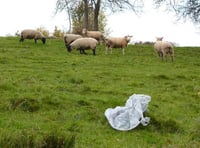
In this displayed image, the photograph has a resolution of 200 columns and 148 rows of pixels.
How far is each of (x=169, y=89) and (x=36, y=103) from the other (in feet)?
18.5

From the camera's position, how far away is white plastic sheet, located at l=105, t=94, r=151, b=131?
1044 cm

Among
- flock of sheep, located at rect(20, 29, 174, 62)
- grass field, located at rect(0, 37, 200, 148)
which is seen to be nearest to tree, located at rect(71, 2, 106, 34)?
flock of sheep, located at rect(20, 29, 174, 62)

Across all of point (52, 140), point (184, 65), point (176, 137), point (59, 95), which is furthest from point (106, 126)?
point (184, 65)

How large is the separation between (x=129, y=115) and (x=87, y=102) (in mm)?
1952

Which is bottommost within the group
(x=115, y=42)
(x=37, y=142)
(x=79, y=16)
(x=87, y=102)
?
(x=87, y=102)

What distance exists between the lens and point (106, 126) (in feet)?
34.3

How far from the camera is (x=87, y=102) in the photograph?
12.3 m

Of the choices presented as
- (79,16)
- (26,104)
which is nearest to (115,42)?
(26,104)

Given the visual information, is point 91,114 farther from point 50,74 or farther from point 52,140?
point 50,74

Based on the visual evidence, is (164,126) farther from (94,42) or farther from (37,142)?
(94,42)

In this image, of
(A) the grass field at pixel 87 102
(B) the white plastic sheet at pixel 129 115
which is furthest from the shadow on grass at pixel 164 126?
(B) the white plastic sheet at pixel 129 115

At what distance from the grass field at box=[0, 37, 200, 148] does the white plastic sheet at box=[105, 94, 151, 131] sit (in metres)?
0.16

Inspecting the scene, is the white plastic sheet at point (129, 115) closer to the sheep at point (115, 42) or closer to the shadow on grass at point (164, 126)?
the shadow on grass at point (164, 126)

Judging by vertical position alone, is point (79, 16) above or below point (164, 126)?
above
